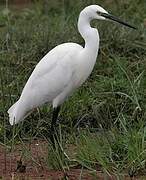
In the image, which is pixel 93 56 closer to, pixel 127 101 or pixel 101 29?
pixel 127 101

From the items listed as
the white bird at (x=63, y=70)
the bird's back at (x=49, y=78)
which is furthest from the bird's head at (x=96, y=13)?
the bird's back at (x=49, y=78)

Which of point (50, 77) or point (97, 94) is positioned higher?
point (50, 77)

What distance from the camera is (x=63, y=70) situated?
636cm

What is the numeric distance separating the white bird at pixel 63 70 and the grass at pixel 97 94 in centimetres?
31

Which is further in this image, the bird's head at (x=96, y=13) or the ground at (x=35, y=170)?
the bird's head at (x=96, y=13)

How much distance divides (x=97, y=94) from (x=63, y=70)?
1.41 meters

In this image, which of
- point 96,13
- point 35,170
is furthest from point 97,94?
point 35,170

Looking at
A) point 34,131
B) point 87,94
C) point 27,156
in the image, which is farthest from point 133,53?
point 27,156

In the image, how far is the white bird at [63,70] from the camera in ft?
20.7

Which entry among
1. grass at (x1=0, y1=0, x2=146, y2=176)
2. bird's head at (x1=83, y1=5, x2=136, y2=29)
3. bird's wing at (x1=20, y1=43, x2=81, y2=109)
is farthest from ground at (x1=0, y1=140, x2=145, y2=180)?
bird's head at (x1=83, y1=5, x2=136, y2=29)

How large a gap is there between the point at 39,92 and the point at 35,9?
6044 mm

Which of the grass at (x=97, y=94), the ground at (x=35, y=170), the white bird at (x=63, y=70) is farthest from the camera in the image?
the white bird at (x=63, y=70)

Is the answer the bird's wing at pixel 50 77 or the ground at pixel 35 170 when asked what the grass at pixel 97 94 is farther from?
the bird's wing at pixel 50 77

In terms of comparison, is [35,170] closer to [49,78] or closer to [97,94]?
[49,78]
